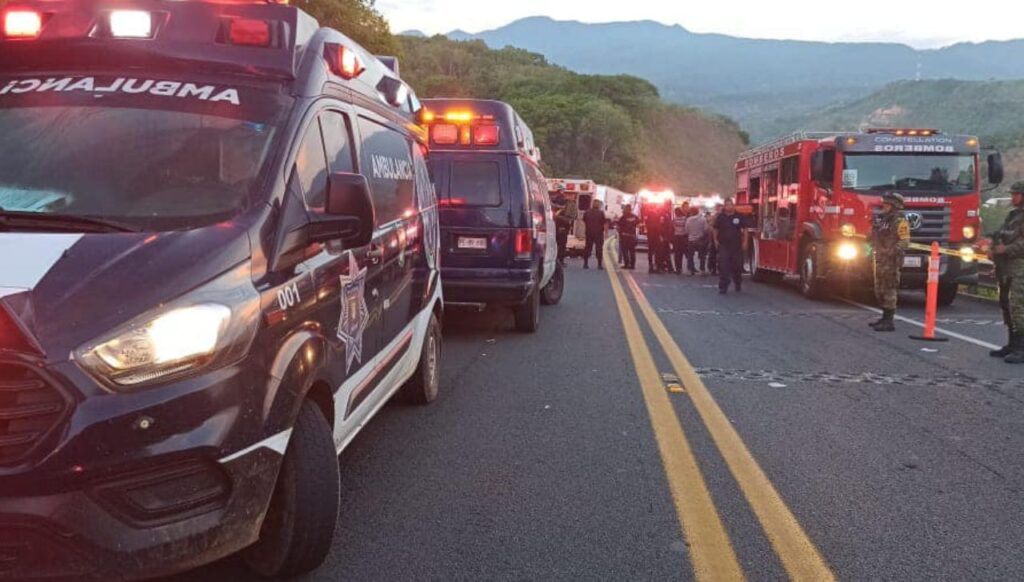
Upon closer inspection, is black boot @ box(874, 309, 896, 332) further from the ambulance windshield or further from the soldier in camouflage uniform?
the ambulance windshield

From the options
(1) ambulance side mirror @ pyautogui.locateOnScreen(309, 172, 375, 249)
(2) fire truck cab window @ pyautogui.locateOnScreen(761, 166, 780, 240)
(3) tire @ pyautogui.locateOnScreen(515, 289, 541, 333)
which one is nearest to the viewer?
(1) ambulance side mirror @ pyautogui.locateOnScreen(309, 172, 375, 249)

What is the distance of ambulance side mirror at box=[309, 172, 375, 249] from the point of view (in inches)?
137

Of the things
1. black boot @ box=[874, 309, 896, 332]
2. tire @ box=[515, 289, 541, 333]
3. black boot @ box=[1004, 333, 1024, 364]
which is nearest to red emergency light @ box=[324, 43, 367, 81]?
tire @ box=[515, 289, 541, 333]

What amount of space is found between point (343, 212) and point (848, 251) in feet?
40.6

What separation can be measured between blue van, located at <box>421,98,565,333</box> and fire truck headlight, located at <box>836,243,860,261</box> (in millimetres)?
6944

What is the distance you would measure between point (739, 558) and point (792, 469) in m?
1.42

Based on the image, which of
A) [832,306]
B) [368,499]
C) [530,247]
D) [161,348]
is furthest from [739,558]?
[832,306]

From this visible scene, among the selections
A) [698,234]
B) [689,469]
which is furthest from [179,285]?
[698,234]

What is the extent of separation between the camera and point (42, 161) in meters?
3.46

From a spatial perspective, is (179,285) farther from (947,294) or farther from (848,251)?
(947,294)

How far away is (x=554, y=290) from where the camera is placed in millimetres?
13586

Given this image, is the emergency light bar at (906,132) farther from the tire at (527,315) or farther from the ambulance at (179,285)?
the ambulance at (179,285)

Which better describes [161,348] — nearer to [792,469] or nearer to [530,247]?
[792,469]

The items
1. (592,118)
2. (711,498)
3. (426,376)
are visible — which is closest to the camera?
(711,498)
